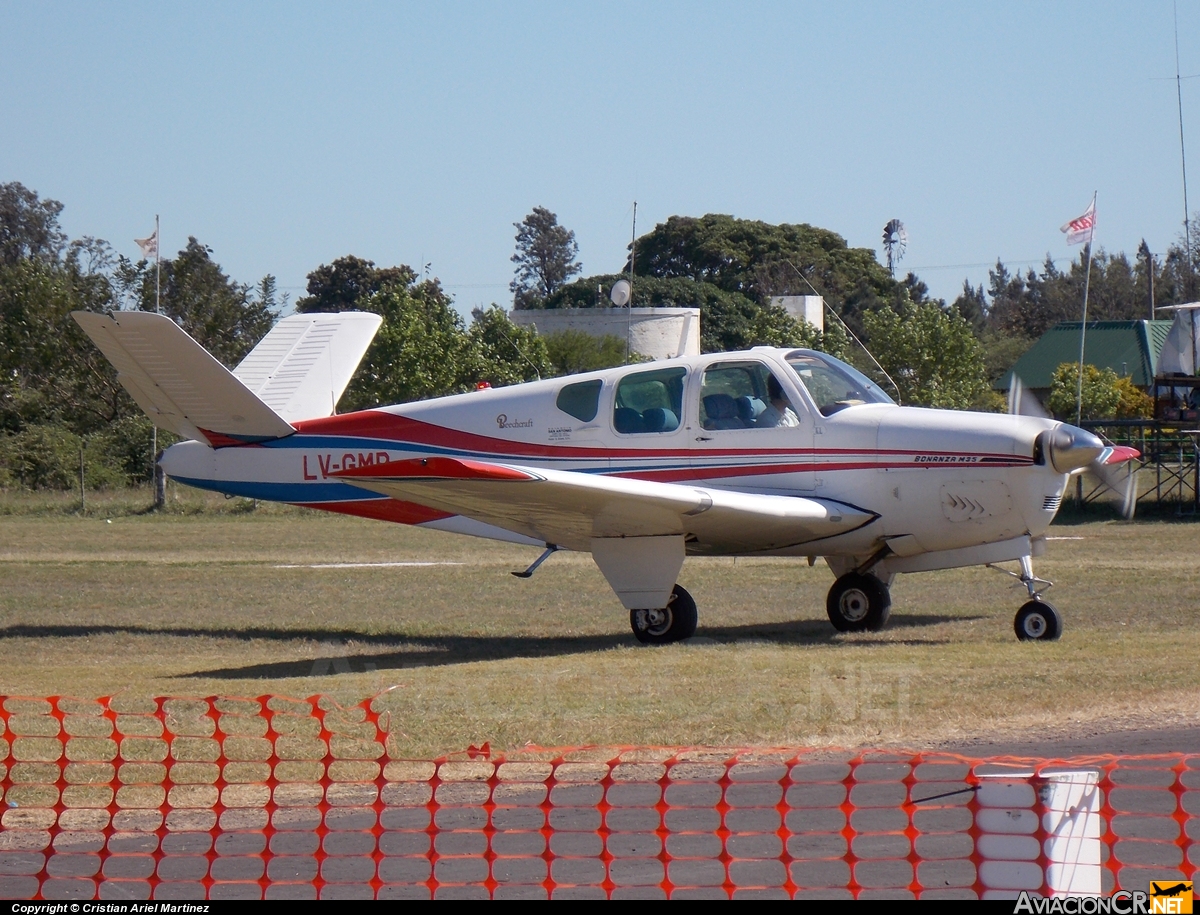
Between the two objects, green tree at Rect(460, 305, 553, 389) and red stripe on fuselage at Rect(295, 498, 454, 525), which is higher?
green tree at Rect(460, 305, 553, 389)

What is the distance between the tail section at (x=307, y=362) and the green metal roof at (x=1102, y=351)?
4491 centimetres

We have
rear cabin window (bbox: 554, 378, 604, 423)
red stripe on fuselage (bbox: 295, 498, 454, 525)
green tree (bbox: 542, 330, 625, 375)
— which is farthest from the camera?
green tree (bbox: 542, 330, 625, 375)

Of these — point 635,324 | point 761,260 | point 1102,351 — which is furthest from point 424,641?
point 761,260

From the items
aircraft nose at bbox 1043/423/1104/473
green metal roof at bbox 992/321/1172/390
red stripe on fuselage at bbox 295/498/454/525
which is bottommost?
red stripe on fuselage at bbox 295/498/454/525

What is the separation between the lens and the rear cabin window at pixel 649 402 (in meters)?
12.4

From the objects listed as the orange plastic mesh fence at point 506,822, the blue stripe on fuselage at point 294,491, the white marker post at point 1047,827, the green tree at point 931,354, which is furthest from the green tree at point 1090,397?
the white marker post at point 1047,827

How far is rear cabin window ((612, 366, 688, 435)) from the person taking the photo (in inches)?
487

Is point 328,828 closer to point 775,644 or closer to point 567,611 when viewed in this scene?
point 775,644

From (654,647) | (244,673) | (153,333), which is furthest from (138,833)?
(153,333)

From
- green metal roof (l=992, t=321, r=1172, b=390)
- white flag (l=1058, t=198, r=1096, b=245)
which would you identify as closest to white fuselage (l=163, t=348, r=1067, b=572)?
white flag (l=1058, t=198, r=1096, b=245)

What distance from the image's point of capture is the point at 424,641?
13.0 metres

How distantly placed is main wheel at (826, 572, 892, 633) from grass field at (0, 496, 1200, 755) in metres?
0.27

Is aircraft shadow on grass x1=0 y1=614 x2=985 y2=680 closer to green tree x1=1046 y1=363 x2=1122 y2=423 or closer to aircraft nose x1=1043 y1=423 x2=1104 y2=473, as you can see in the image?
aircraft nose x1=1043 y1=423 x2=1104 y2=473

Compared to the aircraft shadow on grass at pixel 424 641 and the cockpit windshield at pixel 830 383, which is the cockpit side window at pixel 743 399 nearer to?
the cockpit windshield at pixel 830 383
